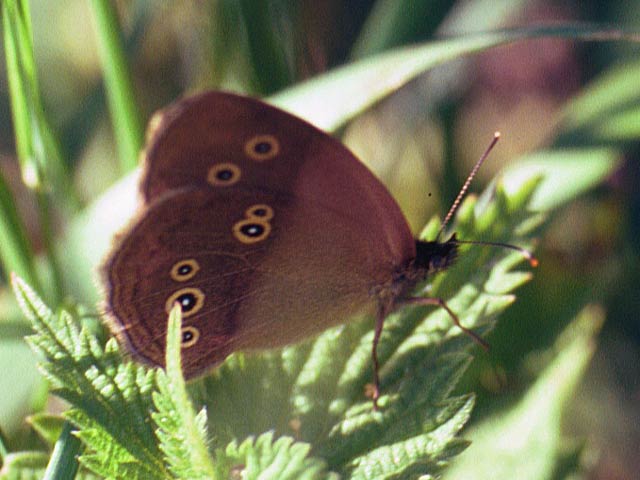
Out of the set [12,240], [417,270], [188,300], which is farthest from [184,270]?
[417,270]

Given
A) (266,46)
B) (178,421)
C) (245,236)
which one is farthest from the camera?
(266,46)

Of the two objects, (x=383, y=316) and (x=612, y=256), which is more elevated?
(x=383, y=316)

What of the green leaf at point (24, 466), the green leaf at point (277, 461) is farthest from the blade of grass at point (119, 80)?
the green leaf at point (277, 461)

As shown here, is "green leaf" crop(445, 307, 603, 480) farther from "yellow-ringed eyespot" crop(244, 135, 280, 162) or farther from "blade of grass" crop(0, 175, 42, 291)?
"blade of grass" crop(0, 175, 42, 291)

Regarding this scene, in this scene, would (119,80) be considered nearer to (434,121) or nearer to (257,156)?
(257,156)

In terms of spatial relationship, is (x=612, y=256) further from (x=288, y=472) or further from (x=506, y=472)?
(x=288, y=472)

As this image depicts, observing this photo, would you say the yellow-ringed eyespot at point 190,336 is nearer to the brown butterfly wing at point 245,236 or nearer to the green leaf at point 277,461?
the brown butterfly wing at point 245,236

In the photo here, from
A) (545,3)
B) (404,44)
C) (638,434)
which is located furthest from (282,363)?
(545,3)
